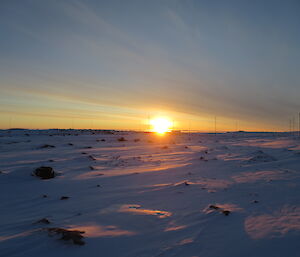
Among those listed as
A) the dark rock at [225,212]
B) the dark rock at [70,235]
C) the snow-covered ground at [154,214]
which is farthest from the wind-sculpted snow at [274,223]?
the dark rock at [70,235]

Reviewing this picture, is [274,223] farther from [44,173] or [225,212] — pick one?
[44,173]

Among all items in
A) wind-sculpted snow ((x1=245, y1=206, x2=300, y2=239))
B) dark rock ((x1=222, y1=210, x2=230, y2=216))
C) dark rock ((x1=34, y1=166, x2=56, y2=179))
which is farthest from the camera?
dark rock ((x1=34, y1=166, x2=56, y2=179))

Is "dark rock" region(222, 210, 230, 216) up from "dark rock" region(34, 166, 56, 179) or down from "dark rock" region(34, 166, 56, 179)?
down

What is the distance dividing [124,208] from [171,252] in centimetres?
129

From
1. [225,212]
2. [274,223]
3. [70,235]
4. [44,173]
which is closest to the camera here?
[70,235]

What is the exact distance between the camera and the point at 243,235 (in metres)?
2.23

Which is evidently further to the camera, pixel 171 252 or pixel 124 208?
pixel 124 208

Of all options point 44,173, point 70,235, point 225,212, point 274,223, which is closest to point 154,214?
point 225,212

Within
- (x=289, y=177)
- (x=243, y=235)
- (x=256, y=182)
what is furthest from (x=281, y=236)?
(x=289, y=177)

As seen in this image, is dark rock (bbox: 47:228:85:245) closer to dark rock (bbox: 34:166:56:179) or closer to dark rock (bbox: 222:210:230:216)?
dark rock (bbox: 222:210:230:216)

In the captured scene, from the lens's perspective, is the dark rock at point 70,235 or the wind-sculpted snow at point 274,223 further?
the wind-sculpted snow at point 274,223

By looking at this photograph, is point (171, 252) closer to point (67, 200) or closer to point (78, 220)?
point (78, 220)

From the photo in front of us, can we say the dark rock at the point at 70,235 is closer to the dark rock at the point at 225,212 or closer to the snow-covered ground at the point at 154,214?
the snow-covered ground at the point at 154,214

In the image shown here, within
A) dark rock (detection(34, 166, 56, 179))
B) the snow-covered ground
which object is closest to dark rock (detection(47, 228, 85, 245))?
the snow-covered ground
